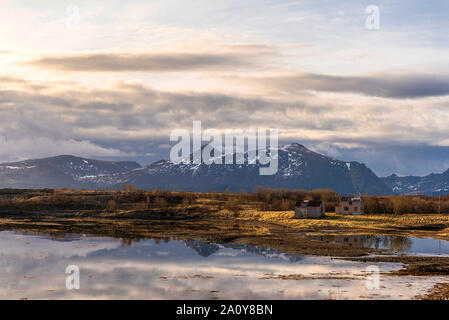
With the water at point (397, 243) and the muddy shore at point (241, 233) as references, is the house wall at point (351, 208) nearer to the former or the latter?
the muddy shore at point (241, 233)

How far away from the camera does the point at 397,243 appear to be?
8081cm

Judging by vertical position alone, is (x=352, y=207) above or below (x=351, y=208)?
above

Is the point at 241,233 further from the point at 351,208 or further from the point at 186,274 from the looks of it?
the point at 351,208

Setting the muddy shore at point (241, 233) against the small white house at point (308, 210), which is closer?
the muddy shore at point (241, 233)

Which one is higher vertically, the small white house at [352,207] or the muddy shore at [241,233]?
the small white house at [352,207]

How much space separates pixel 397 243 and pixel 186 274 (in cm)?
4093

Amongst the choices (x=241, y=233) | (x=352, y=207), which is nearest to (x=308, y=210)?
(x=352, y=207)

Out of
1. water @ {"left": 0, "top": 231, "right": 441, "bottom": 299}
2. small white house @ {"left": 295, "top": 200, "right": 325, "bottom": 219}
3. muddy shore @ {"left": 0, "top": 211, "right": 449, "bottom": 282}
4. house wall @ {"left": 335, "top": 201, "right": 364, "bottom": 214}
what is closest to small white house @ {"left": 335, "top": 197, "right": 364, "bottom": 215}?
house wall @ {"left": 335, "top": 201, "right": 364, "bottom": 214}

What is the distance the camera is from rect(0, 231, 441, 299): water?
43.3 meters

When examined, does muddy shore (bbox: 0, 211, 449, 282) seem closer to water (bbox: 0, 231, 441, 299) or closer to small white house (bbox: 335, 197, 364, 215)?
water (bbox: 0, 231, 441, 299)

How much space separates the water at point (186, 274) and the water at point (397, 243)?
582 inches

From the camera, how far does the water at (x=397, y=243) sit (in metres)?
72.1

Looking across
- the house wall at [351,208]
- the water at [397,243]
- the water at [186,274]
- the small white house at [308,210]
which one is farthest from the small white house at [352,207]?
the water at [186,274]
